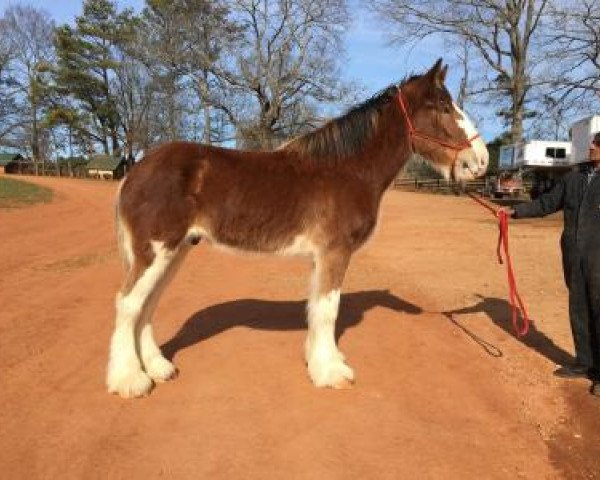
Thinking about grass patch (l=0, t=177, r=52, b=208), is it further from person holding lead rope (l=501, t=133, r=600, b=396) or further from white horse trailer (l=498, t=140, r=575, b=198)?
white horse trailer (l=498, t=140, r=575, b=198)

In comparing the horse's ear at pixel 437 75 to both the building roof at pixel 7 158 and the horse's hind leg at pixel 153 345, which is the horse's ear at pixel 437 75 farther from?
the building roof at pixel 7 158

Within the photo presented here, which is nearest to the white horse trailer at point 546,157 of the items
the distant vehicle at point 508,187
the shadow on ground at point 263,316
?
the distant vehicle at point 508,187

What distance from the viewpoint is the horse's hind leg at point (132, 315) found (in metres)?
5.37

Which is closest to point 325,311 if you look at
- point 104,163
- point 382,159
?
point 382,159

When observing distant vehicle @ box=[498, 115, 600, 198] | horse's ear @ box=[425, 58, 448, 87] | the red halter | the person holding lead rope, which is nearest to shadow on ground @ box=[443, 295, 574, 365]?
the person holding lead rope

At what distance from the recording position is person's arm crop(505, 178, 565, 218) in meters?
6.34

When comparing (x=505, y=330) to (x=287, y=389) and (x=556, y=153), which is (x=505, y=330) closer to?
(x=287, y=389)

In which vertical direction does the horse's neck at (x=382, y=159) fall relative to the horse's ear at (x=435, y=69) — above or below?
below

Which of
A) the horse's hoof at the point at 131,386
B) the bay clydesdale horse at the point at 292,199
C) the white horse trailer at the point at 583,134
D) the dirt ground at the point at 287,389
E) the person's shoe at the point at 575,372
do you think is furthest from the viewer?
the white horse trailer at the point at 583,134

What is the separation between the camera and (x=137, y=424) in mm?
4824

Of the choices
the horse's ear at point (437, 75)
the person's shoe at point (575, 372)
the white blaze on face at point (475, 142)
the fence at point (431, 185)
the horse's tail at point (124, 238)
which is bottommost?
the fence at point (431, 185)

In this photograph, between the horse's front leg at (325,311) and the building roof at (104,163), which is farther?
the building roof at (104,163)

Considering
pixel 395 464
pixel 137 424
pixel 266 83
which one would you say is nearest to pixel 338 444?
pixel 395 464

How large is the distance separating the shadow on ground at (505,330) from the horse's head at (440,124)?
2.32m
